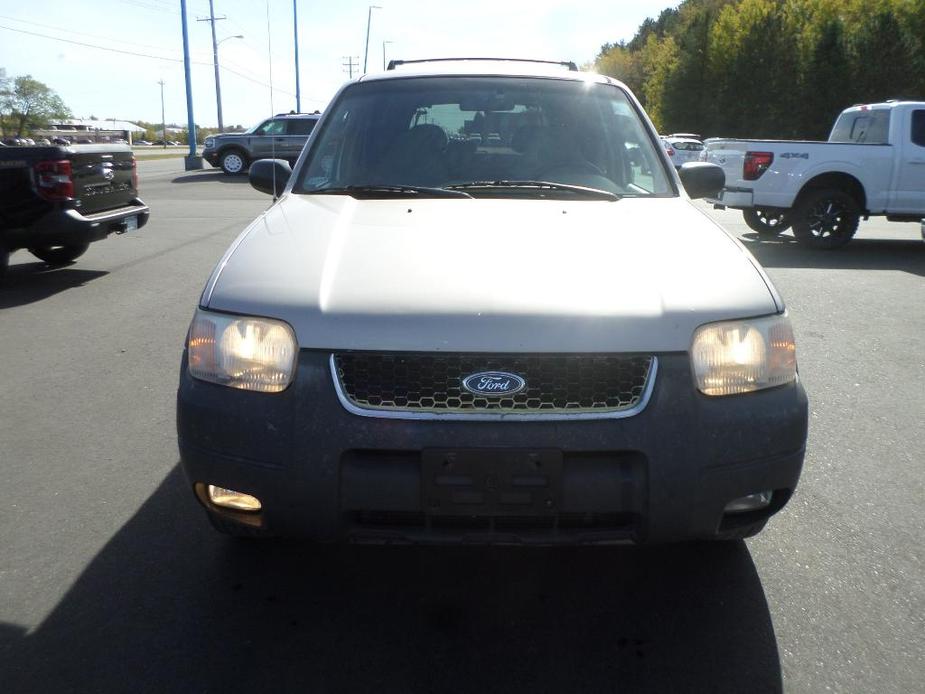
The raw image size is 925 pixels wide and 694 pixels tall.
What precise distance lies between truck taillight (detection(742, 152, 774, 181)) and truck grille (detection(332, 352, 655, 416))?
10463 millimetres

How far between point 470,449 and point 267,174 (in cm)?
240

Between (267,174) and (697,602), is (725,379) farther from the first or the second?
(267,174)

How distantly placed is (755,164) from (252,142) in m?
19.7

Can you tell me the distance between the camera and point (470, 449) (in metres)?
2.31

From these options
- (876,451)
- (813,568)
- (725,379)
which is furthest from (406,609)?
(876,451)

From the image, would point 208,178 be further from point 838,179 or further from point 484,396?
point 484,396

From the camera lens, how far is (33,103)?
91812 mm

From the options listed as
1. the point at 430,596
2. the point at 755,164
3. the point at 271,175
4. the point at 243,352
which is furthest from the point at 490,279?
the point at 755,164

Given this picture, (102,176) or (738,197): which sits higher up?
(102,176)

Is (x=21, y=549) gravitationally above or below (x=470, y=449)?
below

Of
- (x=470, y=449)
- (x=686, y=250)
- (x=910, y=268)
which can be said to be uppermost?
(x=686, y=250)

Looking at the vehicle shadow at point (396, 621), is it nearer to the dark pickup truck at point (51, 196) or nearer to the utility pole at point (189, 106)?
the dark pickup truck at point (51, 196)

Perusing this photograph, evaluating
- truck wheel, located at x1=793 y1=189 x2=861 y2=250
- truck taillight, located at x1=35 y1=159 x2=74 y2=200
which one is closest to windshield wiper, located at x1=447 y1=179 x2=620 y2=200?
truck taillight, located at x1=35 y1=159 x2=74 y2=200

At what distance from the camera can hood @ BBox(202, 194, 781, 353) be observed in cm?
236
